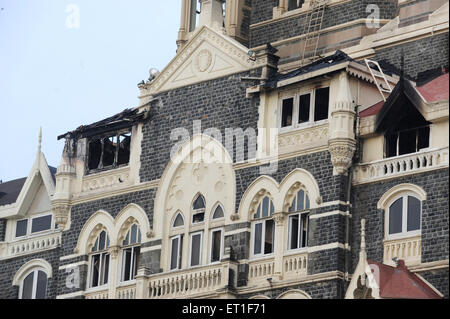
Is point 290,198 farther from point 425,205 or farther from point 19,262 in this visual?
point 19,262

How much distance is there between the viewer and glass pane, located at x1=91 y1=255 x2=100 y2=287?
204ft

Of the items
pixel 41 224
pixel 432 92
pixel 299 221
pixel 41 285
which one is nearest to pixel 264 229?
pixel 299 221

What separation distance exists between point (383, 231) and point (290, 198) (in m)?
4.00

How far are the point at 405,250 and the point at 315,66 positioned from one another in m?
→ 7.71

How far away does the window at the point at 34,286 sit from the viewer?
64562 millimetres

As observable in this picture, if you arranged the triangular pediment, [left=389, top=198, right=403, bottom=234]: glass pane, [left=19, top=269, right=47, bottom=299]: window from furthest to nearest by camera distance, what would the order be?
1. [left=19, top=269, right=47, bottom=299]: window
2. the triangular pediment
3. [left=389, top=198, right=403, bottom=234]: glass pane

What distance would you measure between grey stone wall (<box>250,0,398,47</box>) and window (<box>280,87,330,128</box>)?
22.3ft

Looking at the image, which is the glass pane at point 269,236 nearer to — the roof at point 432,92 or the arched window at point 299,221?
the arched window at point 299,221

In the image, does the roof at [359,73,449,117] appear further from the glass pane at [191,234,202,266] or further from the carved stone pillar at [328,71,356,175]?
the glass pane at [191,234,202,266]

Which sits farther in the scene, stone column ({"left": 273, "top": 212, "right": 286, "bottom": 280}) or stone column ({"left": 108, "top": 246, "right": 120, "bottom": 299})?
stone column ({"left": 108, "top": 246, "right": 120, "bottom": 299})

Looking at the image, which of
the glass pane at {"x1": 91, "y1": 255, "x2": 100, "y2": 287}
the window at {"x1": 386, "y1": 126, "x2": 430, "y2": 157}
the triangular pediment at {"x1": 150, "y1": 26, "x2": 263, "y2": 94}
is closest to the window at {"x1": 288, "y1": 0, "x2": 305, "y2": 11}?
the triangular pediment at {"x1": 150, "y1": 26, "x2": 263, "y2": 94}

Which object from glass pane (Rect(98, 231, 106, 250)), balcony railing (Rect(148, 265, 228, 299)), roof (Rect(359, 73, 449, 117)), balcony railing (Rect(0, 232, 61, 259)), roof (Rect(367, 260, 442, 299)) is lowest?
roof (Rect(367, 260, 442, 299))

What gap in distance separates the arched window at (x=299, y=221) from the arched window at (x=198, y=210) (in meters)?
3.77

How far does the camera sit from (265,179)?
190 feet
